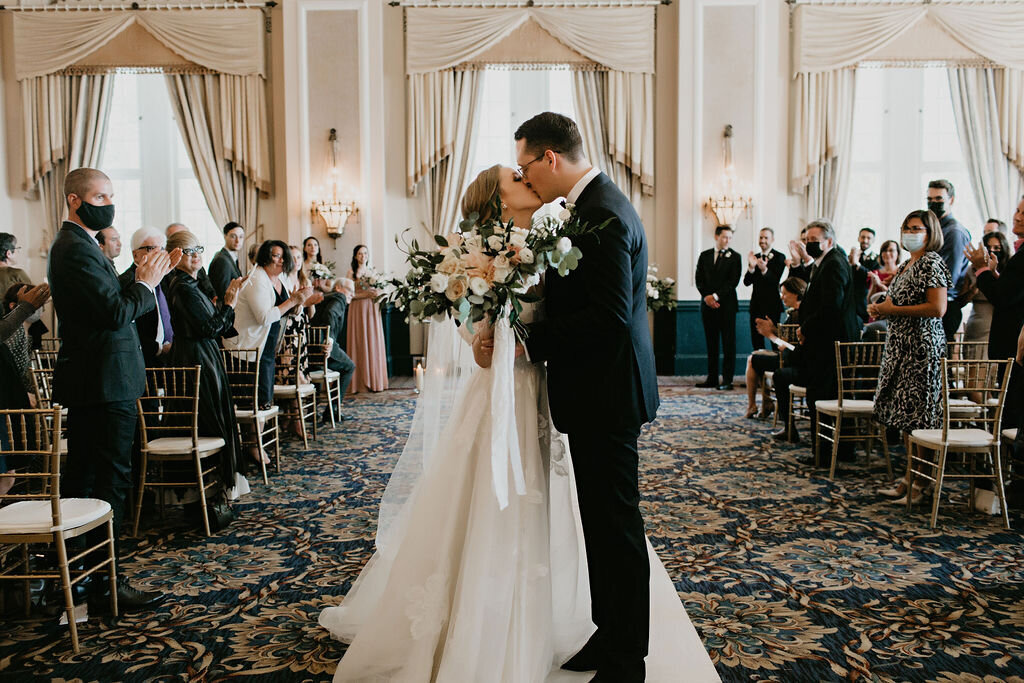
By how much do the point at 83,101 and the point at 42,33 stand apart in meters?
0.97

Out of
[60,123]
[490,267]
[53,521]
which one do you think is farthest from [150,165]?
[490,267]

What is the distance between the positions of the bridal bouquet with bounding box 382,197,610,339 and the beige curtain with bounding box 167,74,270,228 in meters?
9.10

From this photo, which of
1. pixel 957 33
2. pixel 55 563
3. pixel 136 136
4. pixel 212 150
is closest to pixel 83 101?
pixel 136 136

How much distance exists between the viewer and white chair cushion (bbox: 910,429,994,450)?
172 inches

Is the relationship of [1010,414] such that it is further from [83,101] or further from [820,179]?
[83,101]

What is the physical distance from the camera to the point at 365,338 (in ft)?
31.1

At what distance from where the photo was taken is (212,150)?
1080cm

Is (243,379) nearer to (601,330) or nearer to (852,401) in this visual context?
(601,330)

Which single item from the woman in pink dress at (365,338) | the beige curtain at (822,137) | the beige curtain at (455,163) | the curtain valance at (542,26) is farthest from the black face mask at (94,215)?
the beige curtain at (822,137)

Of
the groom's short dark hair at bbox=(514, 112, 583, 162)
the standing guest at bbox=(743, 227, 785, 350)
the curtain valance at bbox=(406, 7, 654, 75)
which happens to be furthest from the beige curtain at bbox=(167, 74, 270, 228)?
the groom's short dark hair at bbox=(514, 112, 583, 162)

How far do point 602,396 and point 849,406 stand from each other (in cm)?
369

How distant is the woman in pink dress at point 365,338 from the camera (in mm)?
9398

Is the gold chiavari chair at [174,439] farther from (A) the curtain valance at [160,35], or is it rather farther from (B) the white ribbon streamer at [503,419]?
(A) the curtain valance at [160,35]

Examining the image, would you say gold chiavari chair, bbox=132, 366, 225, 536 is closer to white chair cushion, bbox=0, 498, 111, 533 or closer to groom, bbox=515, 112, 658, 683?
white chair cushion, bbox=0, 498, 111, 533
